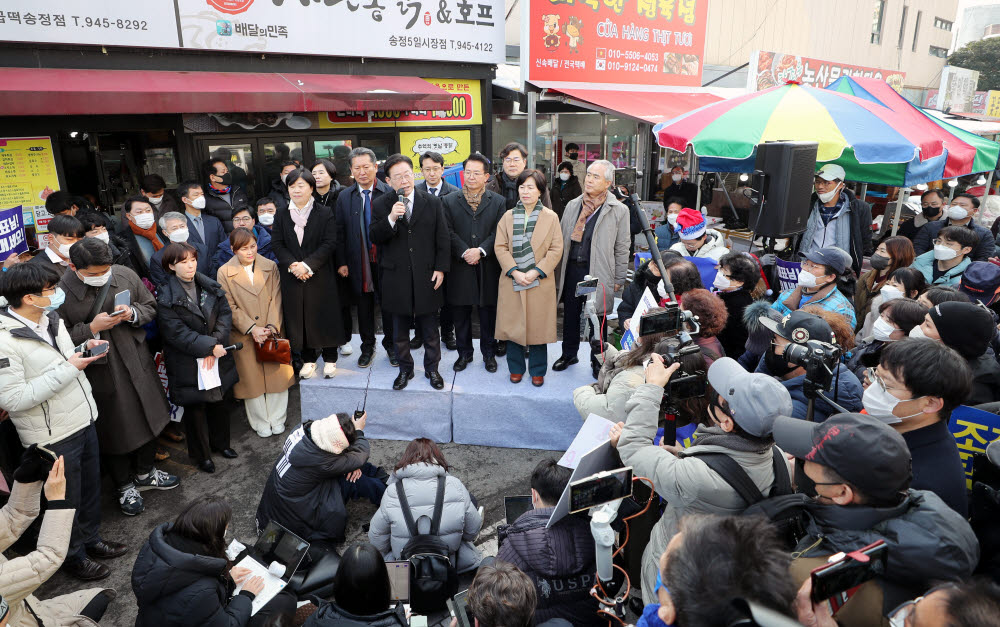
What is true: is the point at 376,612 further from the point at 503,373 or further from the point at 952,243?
the point at 952,243

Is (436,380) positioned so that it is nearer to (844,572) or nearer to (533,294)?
(533,294)

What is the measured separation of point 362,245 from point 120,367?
2.08m

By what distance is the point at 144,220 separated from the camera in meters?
5.21

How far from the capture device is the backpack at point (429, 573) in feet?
9.66

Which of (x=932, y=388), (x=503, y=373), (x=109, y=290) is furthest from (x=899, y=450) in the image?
(x=109, y=290)

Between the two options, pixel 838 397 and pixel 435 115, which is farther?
pixel 435 115

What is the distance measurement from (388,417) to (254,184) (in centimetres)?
433

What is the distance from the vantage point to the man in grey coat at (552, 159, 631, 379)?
15.5ft

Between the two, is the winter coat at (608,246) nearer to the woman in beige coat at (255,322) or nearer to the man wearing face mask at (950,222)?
the woman in beige coat at (255,322)

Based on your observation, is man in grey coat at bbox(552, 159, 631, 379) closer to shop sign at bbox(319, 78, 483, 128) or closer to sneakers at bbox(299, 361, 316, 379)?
sneakers at bbox(299, 361, 316, 379)

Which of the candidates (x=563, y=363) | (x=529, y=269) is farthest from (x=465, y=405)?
(x=529, y=269)

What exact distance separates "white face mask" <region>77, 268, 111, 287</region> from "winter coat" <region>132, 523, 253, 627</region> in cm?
202

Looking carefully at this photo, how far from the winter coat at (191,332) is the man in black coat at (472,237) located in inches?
69.8

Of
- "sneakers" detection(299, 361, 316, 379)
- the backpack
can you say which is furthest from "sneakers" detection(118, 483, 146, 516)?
the backpack
